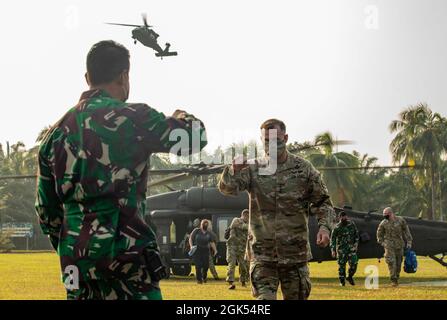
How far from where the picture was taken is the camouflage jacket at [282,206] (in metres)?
6.71

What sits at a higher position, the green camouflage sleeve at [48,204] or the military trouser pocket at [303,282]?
the green camouflage sleeve at [48,204]

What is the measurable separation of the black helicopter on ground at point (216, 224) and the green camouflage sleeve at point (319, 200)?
46.1ft

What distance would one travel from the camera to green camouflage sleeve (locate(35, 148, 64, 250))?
398 cm

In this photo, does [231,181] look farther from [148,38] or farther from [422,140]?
[422,140]

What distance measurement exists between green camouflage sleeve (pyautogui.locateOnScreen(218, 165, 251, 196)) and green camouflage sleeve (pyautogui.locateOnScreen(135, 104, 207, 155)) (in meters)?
2.84

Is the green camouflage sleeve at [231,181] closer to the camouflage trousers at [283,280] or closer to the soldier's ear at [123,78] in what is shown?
the camouflage trousers at [283,280]

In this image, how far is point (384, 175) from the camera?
265ft

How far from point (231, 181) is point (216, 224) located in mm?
15883

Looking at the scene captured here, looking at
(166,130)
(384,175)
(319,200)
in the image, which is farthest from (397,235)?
(384,175)

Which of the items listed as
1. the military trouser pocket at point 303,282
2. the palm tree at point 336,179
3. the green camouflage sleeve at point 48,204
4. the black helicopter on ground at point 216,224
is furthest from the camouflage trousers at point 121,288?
the palm tree at point 336,179
